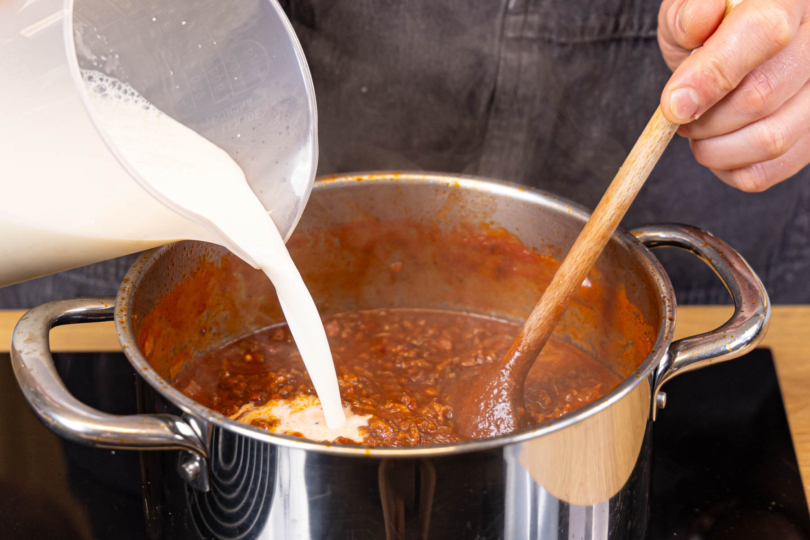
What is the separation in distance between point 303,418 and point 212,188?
34 centimetres

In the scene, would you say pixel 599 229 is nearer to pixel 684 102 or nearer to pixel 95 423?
pixel 684 102

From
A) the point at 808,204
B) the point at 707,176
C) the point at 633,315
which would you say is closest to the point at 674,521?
the point at 633,315

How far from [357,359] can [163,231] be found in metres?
0.48

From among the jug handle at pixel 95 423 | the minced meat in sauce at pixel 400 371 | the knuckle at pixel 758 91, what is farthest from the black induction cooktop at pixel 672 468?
the knuckle at pixel 758 91

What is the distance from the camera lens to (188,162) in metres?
0.91

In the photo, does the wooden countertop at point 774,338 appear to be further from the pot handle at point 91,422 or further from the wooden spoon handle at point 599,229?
the pot handle at point 91,422

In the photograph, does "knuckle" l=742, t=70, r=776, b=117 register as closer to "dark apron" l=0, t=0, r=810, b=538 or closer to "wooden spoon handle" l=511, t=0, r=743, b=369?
"wooden spoon handle" l=511, t=0, r=743, b=369

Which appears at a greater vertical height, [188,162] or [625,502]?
[188,162]

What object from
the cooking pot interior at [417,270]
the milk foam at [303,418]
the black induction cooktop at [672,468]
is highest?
the cooking pot interior at [417,270]

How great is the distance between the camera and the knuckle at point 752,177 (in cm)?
112

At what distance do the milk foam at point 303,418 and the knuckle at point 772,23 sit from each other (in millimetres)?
690

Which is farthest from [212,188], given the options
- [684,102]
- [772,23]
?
[772,23]

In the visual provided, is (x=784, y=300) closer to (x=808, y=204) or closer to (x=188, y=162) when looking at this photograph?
(x=808, y=204)

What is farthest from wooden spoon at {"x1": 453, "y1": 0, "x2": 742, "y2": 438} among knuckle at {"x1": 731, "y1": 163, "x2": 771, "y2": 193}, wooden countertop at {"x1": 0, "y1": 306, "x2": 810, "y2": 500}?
wooden countertop at {"x1": 0, "y1": 306, "x2": 810, "y2": 500}
